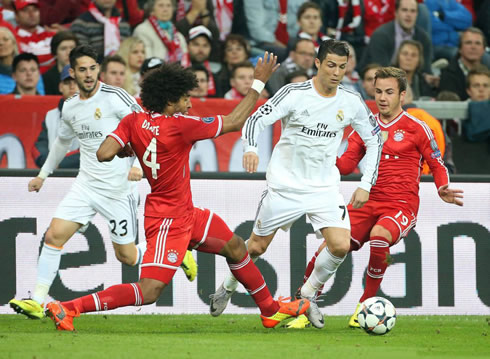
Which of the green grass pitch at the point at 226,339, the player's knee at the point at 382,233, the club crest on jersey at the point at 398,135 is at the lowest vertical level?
the green grass pitch at the point at 226,339

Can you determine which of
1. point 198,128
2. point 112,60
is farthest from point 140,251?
point 112,60

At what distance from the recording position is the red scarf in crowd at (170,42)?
1294 centimetres

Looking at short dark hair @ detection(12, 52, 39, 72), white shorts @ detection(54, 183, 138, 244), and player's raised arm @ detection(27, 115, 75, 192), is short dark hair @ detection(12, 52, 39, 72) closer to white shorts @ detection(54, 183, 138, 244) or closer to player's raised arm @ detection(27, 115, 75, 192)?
player's raised arm @ detection(27, 115, 75, 192)

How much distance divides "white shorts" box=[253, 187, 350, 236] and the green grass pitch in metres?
0.88

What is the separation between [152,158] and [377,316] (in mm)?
2133

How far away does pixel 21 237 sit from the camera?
9875 millimetres

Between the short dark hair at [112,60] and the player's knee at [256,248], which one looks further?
the short dark hair at [112,60]

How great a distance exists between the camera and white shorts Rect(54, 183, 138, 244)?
29.4 ft

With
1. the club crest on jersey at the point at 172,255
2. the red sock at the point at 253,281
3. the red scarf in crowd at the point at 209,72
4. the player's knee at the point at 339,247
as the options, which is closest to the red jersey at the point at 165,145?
the club crest on jersey at the point at 172,255

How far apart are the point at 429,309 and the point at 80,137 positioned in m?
3.88

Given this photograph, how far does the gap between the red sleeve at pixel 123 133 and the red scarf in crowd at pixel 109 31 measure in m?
5.67

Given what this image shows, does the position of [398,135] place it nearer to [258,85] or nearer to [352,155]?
[352,155]

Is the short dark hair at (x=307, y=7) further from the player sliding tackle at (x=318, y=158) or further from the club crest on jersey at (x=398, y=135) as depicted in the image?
the player sliding tackle at (x=318, y=158)

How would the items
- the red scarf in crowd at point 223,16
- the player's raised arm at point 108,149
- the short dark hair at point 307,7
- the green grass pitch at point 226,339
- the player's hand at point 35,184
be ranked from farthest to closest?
the red scarf in crowd at point 223,16, the short dark hair at point 307,7, the player's hand at point 35,184, the player's raised arm at point 108,149, the green grass pitch at point 226,339
